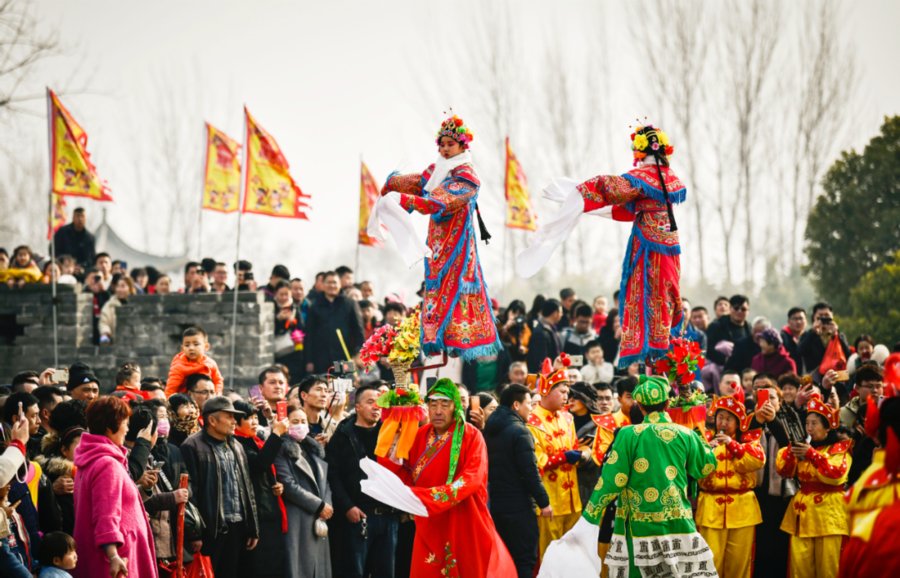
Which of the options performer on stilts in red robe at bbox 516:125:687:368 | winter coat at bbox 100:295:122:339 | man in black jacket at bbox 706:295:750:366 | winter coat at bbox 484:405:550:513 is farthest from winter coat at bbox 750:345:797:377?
winter coat at bbox 100:295:122:339

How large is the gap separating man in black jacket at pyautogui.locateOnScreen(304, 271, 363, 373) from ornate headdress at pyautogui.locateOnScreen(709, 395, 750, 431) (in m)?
4.87

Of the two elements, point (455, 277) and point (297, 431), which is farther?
point (297, 431)

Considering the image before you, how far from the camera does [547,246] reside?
8.69m

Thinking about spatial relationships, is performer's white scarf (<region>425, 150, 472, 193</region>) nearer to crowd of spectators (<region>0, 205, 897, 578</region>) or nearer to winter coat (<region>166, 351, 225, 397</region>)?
crowd of spectators (<region>0, 205, 897, 578</region>)

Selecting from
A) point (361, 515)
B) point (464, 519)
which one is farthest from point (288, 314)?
point (464, 519)

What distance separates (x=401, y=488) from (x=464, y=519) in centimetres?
64

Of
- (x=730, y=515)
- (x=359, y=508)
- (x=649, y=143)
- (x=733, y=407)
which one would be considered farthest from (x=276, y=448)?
(x=730, y=515)

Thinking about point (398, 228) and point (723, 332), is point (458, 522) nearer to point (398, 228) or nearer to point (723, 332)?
point (398, 228)

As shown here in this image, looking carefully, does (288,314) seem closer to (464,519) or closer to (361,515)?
(361,515)

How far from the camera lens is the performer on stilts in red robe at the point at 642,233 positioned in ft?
28.5

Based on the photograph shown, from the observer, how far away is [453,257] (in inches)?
343

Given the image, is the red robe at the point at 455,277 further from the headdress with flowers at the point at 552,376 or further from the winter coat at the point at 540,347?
the winter coat at the point at 540,347

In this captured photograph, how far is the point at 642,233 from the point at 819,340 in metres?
6.07

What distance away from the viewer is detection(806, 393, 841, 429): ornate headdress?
1024cm
